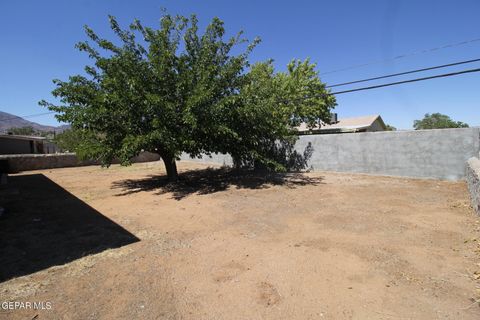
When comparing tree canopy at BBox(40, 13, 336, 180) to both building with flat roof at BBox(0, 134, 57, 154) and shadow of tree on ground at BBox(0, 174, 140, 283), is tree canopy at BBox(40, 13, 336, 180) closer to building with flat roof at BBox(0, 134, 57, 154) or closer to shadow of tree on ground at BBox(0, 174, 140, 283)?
shadow of tree on ground at BBox(0, 174, 140, 283)

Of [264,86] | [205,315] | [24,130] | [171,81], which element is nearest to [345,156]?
[264,86]

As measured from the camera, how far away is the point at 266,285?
3.82 metres

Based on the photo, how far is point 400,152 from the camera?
1164 centimetres

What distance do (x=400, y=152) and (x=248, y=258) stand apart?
31.7ft

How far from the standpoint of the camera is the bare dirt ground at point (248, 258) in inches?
132

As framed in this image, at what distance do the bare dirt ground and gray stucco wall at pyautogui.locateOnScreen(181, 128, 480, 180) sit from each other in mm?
2042

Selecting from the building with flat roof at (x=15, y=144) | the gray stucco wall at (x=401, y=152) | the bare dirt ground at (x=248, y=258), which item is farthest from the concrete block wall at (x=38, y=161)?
the gray stucco wall at (x=401, y=152)

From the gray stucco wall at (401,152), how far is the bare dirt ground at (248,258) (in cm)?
207

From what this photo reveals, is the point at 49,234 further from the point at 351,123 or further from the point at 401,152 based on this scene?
the point at 351,123

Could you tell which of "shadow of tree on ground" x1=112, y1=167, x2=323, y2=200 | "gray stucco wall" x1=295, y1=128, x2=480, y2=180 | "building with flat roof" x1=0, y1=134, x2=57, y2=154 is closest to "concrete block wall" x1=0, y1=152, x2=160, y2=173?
"building with flat roof" x1=0, y1=134, x2=57, y2=154

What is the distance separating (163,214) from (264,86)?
6745mm

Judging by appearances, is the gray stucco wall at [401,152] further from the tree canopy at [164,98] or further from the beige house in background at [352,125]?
the beige house in background at [352,125]

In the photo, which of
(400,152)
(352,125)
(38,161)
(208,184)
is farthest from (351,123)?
(38,161)

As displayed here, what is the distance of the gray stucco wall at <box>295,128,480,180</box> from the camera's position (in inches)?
401
